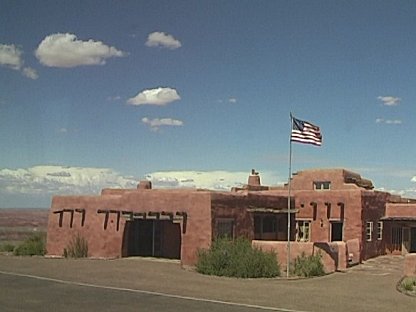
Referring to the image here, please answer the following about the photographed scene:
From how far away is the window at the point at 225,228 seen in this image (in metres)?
32.8

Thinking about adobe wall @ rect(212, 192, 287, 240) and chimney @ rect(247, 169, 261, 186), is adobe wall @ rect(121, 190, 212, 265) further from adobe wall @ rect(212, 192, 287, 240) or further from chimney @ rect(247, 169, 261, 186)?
chimney @ rect(247, 169, 261, 186)

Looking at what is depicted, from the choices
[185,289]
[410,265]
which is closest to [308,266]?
[410,265]

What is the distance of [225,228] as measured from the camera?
33.4 metres

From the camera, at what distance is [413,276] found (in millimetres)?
28250

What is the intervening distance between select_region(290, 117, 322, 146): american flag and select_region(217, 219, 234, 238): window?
6216 mm

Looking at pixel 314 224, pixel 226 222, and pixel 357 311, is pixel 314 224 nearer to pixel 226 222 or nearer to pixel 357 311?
pixel 226 222

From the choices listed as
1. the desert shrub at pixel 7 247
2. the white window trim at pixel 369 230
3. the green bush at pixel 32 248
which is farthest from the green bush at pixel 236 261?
the desert shrub at pixel 7 247

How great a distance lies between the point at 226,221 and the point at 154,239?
22.5 ft

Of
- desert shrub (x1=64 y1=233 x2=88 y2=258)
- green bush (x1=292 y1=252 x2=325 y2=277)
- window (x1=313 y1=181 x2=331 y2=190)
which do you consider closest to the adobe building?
desert shrub (x1=64 y1=233 x2=88 y2=258)

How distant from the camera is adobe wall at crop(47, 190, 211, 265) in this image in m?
32.4

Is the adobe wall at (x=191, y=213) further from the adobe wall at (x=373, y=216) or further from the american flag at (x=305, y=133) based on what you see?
the adobe wall at (x=373, y=216)

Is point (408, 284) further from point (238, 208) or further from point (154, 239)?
point (154, 239)

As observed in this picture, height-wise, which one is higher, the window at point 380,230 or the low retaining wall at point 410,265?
the window at point 380,230

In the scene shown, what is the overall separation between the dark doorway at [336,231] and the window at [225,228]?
764cm
